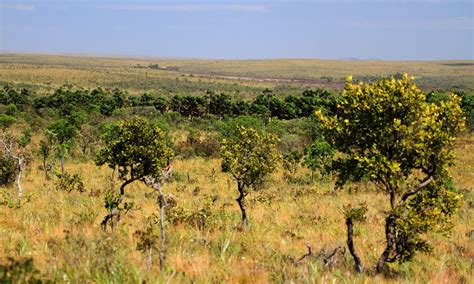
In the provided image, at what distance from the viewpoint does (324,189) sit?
24359mm

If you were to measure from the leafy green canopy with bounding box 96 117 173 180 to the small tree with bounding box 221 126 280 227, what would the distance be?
208cm

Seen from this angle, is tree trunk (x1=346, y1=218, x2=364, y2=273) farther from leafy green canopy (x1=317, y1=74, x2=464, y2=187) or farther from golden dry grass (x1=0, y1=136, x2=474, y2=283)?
leafy green canopy (x1=317, y1=74, x2=464, y2=187)

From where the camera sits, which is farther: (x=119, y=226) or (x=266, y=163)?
(x=266, y=163)

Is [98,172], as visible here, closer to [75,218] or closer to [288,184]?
[288,184]

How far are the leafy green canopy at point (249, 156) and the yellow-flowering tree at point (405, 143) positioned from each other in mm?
5569

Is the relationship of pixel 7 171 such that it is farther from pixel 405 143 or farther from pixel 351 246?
pixel 405 143

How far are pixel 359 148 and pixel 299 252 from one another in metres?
2.96

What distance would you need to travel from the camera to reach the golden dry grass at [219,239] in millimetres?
6023

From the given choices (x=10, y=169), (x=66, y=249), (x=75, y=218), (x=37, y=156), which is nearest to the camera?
(x=66, y=249)

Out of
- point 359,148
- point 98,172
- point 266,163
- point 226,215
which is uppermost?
point 359,148

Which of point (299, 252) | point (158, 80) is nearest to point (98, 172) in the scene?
point (299, 252)

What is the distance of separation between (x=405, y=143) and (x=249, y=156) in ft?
22.0

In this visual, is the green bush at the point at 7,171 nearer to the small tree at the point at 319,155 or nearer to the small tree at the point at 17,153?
the small tree at the point at 17,153

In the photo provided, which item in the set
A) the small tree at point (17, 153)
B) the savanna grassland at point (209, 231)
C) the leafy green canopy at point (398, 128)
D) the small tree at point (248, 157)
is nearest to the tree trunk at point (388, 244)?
the savanna grassland at point (209, 231)
